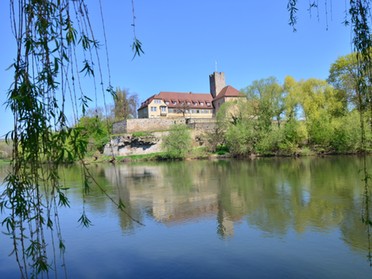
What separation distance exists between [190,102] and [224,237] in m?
46.5

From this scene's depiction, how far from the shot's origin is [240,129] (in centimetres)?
3481

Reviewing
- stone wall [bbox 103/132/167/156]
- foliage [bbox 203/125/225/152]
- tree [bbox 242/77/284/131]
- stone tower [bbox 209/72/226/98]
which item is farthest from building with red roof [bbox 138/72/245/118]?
tree [bbox 242/77/284/131]

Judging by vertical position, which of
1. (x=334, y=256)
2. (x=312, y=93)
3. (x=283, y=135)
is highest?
(x=312, y=93)

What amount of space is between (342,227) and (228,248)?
3062 mm

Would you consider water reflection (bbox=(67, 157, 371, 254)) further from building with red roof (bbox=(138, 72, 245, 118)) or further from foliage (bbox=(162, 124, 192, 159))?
building with red roof (bbox=(138, 72, 245, 118))

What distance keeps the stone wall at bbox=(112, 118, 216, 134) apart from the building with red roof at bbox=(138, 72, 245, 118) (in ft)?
16.7

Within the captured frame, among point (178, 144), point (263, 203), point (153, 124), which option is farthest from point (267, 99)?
point (263, 203)

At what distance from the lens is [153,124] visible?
4534 centimetres

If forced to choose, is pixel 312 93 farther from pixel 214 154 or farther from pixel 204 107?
pixel 204 107

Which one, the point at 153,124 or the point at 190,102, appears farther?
the point at 190,102

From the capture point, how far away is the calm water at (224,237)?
20.3 ft

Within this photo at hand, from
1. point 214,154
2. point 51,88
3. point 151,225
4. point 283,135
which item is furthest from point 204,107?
point 51,88

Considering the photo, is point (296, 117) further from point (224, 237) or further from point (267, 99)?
point (224, 237)

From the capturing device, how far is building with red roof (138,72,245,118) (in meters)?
51.2
